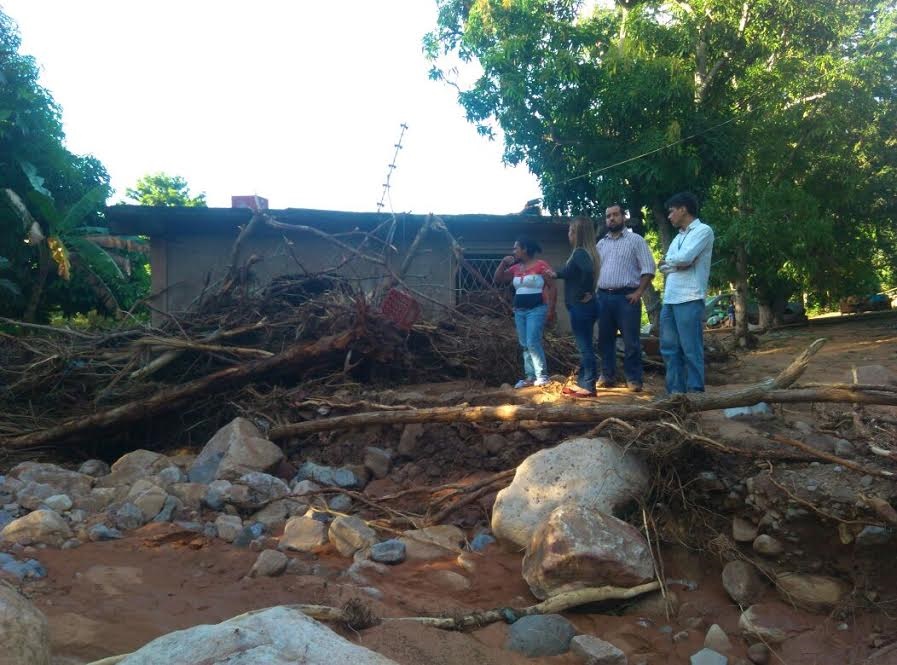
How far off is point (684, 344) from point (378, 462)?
2534 millimetres

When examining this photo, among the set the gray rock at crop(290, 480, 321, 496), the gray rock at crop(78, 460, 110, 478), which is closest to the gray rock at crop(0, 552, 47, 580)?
the gray rock at crop(290, 480, 321, 496)

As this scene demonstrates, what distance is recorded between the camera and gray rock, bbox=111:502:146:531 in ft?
16.1

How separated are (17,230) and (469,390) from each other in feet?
44.3

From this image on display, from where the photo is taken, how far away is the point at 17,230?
16.3m

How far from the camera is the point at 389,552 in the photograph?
14.7ft

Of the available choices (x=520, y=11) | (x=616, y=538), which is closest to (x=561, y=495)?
(x=616, y=538)

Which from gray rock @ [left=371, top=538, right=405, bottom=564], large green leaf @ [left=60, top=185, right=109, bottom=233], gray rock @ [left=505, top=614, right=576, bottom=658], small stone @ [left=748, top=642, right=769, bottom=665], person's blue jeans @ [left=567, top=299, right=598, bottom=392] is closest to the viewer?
gray rock @ [left=505, top=614, right=576, bottom=658]

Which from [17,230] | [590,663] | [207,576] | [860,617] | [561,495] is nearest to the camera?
[590,663]

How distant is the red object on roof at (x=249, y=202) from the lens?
974 centimetres

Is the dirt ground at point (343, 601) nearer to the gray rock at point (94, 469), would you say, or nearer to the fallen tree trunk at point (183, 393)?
the gray rock at point (94, 469)

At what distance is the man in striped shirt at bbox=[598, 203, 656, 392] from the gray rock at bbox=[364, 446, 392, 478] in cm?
204

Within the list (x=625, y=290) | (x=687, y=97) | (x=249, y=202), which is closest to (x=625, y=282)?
(x=625, y=290)

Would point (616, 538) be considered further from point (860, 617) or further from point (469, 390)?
point (469, 390)

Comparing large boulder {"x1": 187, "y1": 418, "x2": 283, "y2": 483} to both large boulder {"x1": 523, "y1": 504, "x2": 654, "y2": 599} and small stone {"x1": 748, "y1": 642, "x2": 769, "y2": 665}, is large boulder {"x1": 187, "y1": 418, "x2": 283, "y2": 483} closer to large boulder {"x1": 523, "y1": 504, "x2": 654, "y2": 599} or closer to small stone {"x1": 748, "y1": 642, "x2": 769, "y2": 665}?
large boulder {"x1": 523, "y1": 504, "x2": 654, "y2": 599}
